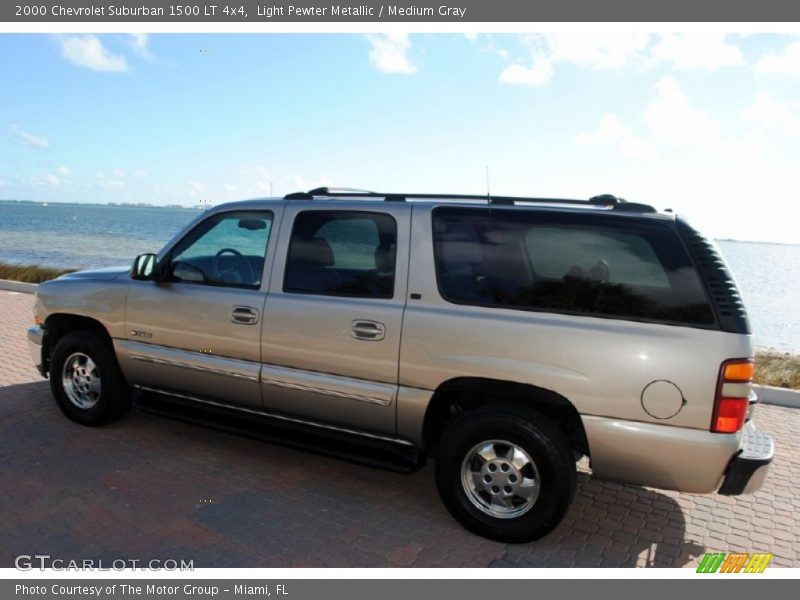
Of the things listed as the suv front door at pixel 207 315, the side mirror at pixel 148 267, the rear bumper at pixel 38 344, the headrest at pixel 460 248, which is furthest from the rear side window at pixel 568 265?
the rear bumper at pixel 38 344

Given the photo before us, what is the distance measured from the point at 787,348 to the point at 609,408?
19464 mm

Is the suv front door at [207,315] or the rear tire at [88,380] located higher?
the suv front door at [207,315]

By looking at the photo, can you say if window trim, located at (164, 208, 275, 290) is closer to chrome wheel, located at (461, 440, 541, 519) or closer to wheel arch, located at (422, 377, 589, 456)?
wheel arch, located at (422, 377, 589, 456)

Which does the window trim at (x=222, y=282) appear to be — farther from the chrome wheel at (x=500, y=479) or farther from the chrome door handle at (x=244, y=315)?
the chrome wheel at (x=500, y=479)

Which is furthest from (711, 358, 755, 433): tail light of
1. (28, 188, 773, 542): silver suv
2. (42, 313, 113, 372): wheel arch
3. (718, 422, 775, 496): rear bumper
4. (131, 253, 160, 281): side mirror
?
(42, 313, 113, 372): wheel arch

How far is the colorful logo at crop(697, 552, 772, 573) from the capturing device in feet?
10.6

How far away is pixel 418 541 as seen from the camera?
3328mm

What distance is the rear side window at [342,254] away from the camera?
3.70m

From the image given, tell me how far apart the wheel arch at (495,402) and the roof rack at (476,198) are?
1116 millimetres

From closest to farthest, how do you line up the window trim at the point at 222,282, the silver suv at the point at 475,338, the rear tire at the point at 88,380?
the silver suv at the point at 475,338 → the window trim at the point at 222,282 → the rear tire at the point at 88,380

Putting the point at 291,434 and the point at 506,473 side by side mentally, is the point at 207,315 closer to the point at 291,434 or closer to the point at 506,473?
the point at 291,434

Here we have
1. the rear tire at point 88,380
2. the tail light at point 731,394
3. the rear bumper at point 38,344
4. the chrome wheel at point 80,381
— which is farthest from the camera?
the rear bumper at point 38,344

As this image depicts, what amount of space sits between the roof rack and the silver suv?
16mm

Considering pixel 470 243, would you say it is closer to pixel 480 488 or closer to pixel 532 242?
pixel 532 242
